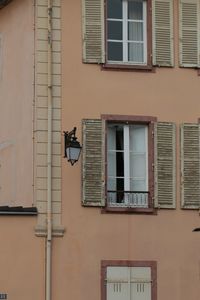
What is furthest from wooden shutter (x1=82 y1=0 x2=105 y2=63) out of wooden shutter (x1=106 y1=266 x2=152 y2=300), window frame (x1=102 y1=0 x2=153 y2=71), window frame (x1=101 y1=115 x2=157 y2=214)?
wooden shutter (x1=106 y1=266 x2=152 y2=300)

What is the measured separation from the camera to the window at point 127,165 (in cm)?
2292

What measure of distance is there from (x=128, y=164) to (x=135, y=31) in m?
3.09

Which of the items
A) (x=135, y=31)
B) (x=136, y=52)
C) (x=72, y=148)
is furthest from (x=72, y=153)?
(x=135, y=31)

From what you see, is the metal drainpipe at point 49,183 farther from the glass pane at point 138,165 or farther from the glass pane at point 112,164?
the glass pane at point 138,165

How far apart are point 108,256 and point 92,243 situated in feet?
1.46

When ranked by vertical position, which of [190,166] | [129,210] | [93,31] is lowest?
[129,210]

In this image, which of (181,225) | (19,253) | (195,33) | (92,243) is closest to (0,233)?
(19,253)

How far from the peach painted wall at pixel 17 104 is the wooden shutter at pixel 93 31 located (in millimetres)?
1193

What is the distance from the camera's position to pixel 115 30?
77.7ft

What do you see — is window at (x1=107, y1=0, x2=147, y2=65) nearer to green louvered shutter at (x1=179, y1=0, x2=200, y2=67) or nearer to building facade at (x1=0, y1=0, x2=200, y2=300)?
building facade at (x1=0, y1=0, x2=200, y2=300)

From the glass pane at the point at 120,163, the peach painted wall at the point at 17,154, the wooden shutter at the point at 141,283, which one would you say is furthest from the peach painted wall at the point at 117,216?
the glass pane at the point at 120,163

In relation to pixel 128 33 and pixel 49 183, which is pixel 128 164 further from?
pixel 128 33

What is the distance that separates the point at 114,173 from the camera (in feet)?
75.8

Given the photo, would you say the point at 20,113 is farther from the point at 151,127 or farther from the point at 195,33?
the point at 195,33
